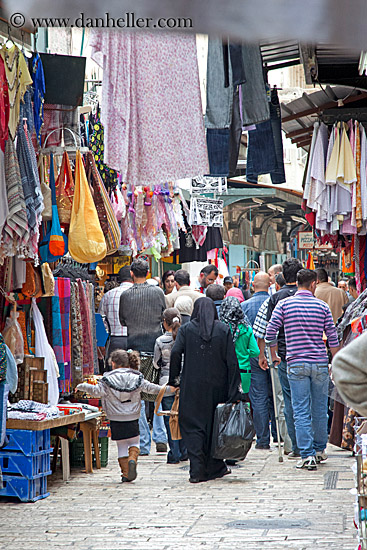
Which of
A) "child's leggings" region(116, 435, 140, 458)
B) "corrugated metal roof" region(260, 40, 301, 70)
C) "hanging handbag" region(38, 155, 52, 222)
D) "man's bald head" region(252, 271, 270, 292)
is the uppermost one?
"corrugated metal roof" region(260, 40, 301, 70)

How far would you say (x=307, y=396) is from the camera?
9188 millimetres

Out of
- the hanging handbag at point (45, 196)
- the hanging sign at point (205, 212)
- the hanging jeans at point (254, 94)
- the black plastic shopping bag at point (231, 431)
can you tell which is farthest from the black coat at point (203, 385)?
the hanging sign at point (205, 212)

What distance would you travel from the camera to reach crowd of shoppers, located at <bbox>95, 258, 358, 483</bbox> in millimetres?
8578

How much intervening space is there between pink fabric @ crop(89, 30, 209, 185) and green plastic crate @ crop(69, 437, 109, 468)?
403 cm

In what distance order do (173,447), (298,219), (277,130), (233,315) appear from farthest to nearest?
(298,219) → (233,315) → (173,447) → (277,130)

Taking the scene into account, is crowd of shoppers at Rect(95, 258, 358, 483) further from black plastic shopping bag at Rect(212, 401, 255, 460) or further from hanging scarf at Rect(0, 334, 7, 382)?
hanging scarf at Rect(0, 334, 7, 382)

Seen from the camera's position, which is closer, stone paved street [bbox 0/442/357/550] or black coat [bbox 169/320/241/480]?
stone paved street [bbox 0/442/357/550]

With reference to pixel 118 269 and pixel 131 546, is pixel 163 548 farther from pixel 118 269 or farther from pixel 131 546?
pixel 118 269

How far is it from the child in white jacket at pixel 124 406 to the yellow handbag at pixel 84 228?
3.83ft

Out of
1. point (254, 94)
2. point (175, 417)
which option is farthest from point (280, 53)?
point (175, 417)

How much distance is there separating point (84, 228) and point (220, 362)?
193 cm

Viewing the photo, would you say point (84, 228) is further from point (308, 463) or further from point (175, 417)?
point (308, 463)

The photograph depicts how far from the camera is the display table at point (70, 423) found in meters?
7.64

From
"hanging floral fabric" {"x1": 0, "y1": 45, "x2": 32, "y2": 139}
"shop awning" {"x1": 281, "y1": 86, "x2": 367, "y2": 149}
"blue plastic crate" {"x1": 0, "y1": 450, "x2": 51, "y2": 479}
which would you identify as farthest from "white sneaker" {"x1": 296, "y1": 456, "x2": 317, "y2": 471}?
"hanging floral fabric" {"x1": 0, "y1": 45, "x2": 32, "y2": 139}
